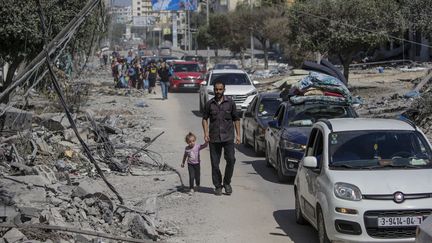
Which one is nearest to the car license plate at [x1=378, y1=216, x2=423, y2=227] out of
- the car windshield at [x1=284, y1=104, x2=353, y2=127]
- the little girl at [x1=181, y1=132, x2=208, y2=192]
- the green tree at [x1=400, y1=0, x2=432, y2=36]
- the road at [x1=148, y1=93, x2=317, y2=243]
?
the road at [x1=148, y1=93, x2=317, y2=243]

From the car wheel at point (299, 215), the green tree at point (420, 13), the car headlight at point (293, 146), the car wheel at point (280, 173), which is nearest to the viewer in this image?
the car wheel at point (299, 215)

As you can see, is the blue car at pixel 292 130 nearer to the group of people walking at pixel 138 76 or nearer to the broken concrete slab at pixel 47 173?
the broken concrete slab at pixel 47 173

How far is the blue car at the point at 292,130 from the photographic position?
42.8 feet

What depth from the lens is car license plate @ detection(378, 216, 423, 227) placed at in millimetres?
7543

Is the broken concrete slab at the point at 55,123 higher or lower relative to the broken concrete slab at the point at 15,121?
lower

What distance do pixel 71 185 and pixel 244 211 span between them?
8.78ft

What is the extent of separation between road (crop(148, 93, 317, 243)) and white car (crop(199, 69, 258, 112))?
924 cm

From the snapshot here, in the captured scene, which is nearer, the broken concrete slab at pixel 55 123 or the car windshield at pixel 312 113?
Answer: the car windshield at pixel 312 113

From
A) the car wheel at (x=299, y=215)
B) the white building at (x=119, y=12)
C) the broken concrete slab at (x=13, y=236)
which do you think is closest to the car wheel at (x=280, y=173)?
the car wheel at (x=299, y=215)

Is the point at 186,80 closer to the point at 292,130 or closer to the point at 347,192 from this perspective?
the point at 292,130

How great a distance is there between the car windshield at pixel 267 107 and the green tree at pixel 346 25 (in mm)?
12388

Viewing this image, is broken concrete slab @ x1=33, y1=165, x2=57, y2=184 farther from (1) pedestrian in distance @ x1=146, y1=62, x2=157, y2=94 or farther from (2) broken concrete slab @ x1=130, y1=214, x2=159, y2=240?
(1) pedestrian in distance @ x1=146, y1=62, x2=157, y2=94

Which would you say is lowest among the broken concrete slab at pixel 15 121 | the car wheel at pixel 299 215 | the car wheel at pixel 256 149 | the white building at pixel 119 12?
the car wheel at pixel 256 149

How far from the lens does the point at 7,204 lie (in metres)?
8.52
